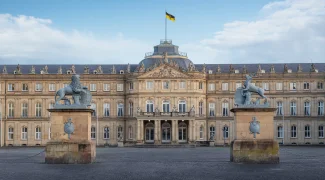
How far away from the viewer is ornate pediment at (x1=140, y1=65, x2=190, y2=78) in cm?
12044

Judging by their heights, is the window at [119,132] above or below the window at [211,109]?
below

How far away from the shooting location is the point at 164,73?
120 metres

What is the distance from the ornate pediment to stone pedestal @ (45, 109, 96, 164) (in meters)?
72.4

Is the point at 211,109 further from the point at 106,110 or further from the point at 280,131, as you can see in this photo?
the point at 106,110

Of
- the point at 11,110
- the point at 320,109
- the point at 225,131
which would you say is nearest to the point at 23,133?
the point at 11,110

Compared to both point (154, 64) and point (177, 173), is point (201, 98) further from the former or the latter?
point (177, 173)

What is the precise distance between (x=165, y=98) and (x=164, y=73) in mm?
4652

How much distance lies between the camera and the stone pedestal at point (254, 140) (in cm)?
4688

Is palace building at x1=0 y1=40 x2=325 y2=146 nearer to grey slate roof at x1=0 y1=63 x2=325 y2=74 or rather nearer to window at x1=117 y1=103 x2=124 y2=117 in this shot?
window at x1=117 y1=103 x2=124 y2=117

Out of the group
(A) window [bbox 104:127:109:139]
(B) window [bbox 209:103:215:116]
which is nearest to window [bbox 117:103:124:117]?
(A) window [bbox 104:127:109:139]

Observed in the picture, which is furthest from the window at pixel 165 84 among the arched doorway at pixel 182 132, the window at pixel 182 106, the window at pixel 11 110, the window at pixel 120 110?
the window at pixel 11 110

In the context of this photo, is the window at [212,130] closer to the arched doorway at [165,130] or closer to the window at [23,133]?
the arched doorway at [165,130]

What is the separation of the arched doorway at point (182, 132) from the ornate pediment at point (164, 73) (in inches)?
351

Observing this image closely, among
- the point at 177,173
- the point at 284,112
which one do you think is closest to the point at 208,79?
the point at 284,112
